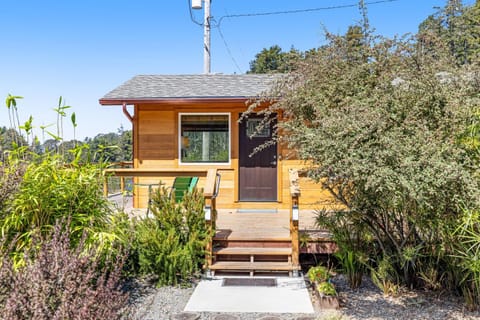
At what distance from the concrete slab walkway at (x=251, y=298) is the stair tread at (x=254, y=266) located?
0.56 feet

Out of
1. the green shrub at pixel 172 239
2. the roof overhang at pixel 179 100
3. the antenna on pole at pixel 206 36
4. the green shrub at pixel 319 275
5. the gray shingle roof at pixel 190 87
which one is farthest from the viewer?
the antenna on pole at pixel 206 36

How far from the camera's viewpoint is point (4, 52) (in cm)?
1159

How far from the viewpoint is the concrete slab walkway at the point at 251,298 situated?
3.66 metres

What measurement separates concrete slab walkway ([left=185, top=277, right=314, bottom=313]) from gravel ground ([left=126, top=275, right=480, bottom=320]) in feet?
0.35

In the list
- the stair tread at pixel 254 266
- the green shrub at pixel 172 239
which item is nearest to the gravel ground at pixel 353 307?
the green shrub at pixel 172 239

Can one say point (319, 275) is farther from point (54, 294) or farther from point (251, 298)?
point (54, 294)

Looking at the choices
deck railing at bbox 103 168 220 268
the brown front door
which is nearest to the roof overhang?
the brown front door

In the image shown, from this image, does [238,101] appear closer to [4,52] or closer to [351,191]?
[351,191]

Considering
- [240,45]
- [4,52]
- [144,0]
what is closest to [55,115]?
[4,52]

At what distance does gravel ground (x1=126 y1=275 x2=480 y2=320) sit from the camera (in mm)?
3468

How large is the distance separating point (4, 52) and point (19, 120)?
31.1ft

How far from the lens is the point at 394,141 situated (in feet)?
10.2

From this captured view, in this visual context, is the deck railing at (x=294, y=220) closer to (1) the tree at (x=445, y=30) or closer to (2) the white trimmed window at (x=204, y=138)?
(1) the tree at (x=445, y=30)

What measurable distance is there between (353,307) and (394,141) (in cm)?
180
